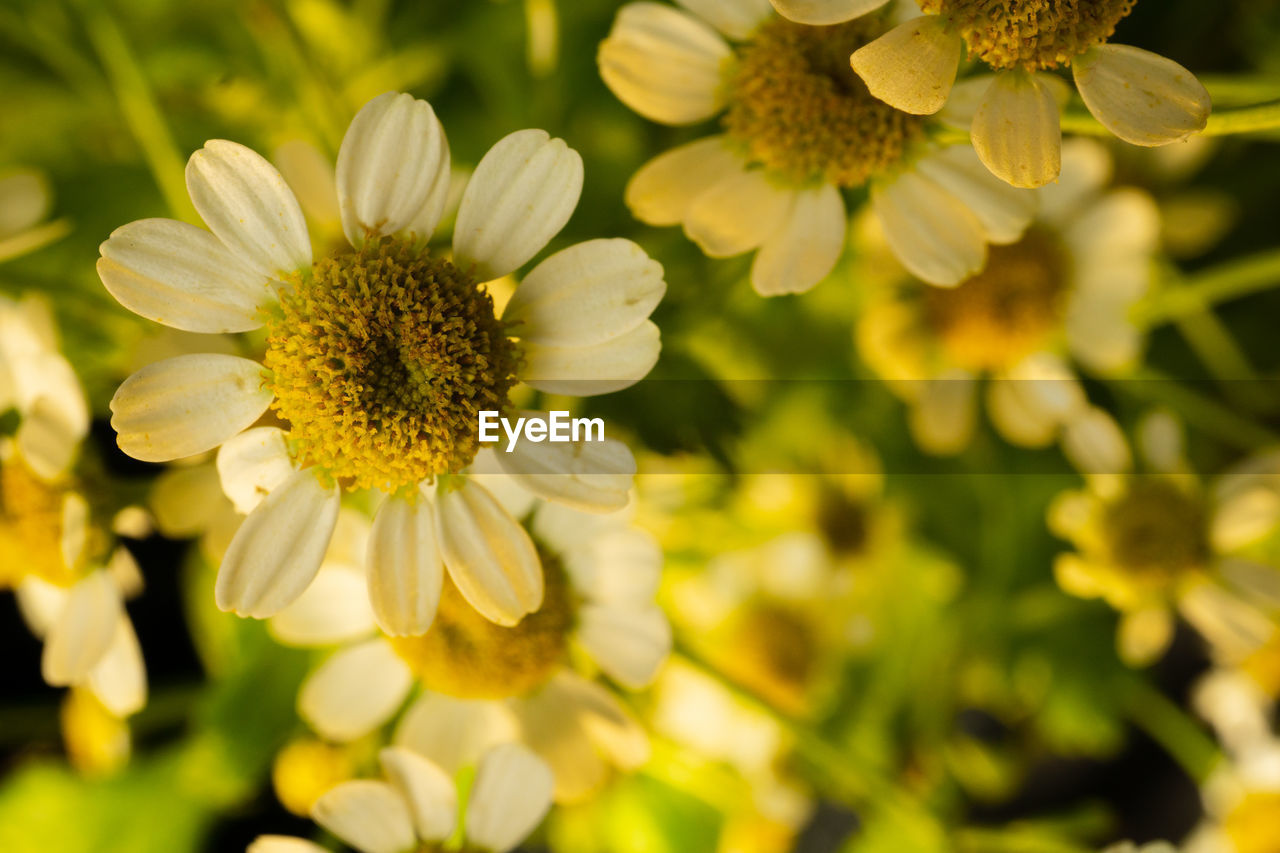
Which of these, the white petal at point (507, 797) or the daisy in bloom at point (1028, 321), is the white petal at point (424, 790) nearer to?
the white petal at point (507, 797)

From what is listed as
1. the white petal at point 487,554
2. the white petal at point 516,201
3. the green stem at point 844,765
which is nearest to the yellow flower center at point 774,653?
the green stem at point 844,765

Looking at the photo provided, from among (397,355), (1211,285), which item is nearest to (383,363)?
(397,355)

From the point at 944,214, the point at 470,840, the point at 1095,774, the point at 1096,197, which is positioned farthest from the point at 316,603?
the point at 1095,774

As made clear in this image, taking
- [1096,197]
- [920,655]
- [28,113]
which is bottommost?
[920,655]

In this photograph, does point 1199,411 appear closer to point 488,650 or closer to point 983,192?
point 983,192

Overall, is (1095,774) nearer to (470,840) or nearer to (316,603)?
(470,840)

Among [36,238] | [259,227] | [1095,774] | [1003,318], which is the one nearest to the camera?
[259,227]
